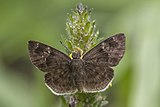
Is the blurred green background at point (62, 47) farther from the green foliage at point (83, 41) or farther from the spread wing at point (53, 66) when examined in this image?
the spread wing at point (53, 66)

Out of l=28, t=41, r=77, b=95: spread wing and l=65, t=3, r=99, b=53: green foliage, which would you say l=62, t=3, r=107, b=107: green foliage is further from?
l=28, t=41, r=77, b=95: spread wing

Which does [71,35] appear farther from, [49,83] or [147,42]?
[147,42]

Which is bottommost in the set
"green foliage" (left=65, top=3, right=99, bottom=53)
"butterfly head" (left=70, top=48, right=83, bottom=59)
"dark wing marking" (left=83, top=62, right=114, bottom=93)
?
"dark wing marking" (left=83, top=62, right=114, bottom=93)

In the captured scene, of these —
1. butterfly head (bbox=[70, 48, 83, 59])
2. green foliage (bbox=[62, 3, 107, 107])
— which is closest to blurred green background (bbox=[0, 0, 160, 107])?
green foliage (bbox=[62, 3, 107, 107])

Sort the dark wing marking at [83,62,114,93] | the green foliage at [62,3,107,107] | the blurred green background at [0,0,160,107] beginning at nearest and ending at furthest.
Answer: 1. the dark wing marking at [83,62,114,93]
2. the green foliage at [62,3,107,107]
3. the blurred green background at [0,0,160,107]

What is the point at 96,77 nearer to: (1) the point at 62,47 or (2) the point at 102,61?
(2) the point at 102,61

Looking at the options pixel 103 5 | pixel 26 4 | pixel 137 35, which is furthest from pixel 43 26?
pixel 137 35
